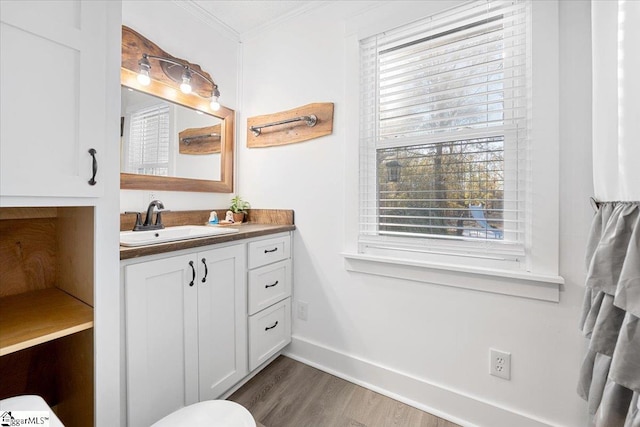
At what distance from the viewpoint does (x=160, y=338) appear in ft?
3.97

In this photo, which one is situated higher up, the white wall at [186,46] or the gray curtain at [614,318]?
the white wall at [186,46]

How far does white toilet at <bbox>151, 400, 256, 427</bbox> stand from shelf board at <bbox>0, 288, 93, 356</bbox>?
1.40 feet

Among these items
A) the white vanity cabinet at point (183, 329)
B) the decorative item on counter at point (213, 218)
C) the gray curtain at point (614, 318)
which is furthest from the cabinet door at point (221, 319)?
the gray curtain at point (614, 318)

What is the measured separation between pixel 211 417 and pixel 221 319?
597mm

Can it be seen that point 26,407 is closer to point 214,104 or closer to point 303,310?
point 303,310

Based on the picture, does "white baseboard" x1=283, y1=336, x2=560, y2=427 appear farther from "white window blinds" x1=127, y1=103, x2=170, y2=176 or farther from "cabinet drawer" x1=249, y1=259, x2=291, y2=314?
"white window blinds" x1=127, y1=103, x2=170, y2=176

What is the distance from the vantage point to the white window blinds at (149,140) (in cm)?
173

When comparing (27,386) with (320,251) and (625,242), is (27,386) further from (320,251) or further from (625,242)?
(625,242)

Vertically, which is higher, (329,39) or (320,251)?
(329,39)

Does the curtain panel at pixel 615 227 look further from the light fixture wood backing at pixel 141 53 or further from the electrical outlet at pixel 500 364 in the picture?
the light fixture wood backing at pixel 141 53

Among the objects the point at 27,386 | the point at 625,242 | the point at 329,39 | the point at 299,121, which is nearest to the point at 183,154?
the point at 299,121

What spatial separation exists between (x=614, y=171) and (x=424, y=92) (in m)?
0.93

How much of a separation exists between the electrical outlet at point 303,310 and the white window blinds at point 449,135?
663 millimetres

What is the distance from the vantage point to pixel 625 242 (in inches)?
34.9
